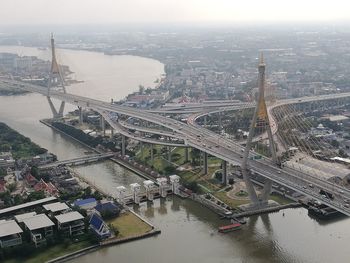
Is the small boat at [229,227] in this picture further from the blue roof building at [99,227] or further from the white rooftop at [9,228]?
the white rooftop at [9,228]

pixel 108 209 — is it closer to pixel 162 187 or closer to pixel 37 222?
pixel 37 222

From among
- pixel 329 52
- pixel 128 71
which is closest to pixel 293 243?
pixel 128 71

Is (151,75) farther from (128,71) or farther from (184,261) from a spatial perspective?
(184,261)

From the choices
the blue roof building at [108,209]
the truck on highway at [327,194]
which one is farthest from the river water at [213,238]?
the truck on highway at [327,194]

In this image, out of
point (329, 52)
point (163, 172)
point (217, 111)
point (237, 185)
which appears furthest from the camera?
Answer: point (329, 52)

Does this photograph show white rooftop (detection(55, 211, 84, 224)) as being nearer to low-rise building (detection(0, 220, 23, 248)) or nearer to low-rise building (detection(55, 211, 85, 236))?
low-rise building (detection(55, 211, 85, 236))

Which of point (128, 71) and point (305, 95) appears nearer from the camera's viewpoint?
point (305, 95)

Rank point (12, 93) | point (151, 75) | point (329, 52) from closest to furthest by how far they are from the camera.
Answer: point (12, 93) → point (151, 75) → point (329, 52)
